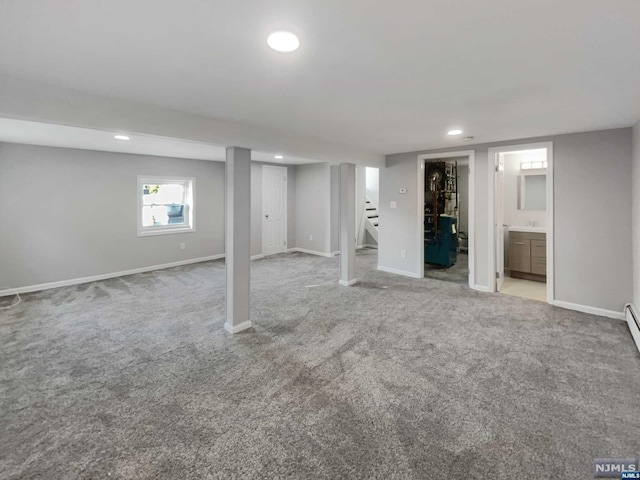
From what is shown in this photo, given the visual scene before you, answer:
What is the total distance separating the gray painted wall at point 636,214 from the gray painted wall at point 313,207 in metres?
5.21

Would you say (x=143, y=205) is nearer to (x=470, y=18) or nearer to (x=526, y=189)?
(x=470, y=18)

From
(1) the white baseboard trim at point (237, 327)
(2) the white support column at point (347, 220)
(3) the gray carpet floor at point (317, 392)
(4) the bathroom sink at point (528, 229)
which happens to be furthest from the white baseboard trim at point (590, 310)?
(1) the white baseboard trim at point (237, 327)

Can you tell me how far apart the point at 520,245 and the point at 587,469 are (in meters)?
4.31

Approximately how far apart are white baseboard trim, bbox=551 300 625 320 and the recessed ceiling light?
439 cm

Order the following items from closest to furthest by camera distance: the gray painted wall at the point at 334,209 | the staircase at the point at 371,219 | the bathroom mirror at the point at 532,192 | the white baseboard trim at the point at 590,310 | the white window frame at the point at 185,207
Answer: the white baseboard trim at the point at 590,310
the bathroom mirror at the point at 532,192
the white window frame at the point at 185,207
the gray painted wall at the point at 334,209
the staircase at the point at 371,219

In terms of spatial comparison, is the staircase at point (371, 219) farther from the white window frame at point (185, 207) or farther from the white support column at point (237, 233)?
the white support column at point (237, 233)

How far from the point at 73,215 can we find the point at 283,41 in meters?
5.25

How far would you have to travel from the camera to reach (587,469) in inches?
62.1

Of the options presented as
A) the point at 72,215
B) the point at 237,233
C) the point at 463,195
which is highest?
the point at 463,195

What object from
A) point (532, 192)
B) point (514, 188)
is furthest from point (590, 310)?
point (514, 188)

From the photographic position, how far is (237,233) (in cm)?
329

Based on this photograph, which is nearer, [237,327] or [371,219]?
[237,327]

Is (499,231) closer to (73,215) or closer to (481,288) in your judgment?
(481,288)

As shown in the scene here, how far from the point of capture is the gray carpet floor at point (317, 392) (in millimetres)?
1645
